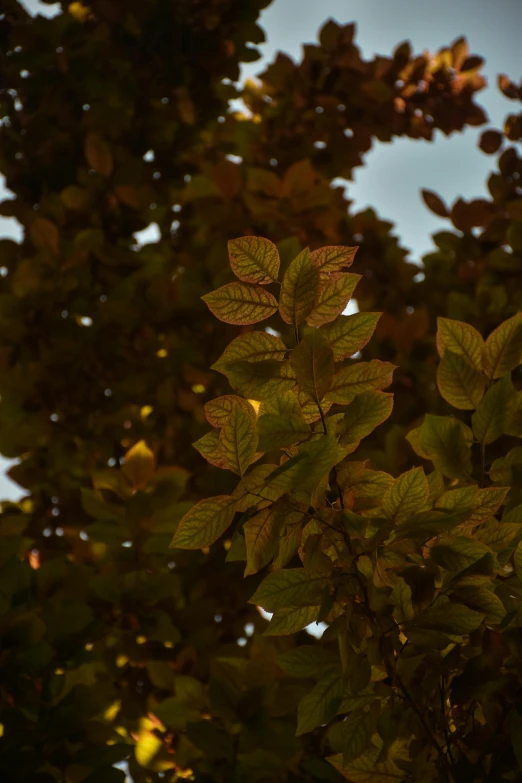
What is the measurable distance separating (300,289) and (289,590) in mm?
329

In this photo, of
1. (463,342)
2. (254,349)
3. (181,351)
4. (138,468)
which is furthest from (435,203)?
(254,349)

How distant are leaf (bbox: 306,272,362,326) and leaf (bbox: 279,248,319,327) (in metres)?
0.02

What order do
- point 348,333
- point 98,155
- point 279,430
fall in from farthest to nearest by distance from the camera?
1. point 98,155
2. point 348,333
3. point 279,430

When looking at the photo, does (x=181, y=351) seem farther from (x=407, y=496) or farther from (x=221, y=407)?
(x=407, y=496)

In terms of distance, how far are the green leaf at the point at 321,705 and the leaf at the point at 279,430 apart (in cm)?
27

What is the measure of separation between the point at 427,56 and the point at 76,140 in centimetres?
134

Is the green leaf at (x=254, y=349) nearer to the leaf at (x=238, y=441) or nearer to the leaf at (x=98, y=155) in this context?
the leaf at (x=238, y=441)

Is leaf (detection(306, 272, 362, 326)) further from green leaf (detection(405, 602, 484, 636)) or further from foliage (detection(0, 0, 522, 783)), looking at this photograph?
green leaf (detection(405, 602, 484, 636))

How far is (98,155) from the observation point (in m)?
2.14

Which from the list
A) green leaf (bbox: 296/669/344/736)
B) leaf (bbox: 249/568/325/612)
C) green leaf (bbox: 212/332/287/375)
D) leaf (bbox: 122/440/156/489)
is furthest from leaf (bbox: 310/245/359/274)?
leaf (bbox: 122/440/156/489)

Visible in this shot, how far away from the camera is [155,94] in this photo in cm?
236

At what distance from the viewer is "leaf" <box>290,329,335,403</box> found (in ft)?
2.50

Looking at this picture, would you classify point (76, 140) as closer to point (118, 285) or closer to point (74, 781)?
point (118, 285)

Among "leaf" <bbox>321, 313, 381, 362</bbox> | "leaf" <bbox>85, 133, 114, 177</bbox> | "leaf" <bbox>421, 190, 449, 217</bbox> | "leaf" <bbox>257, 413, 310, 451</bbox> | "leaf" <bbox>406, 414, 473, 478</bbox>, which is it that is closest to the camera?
Result: "leaf" <bbox>257, 413, 310, 451</bbox>
